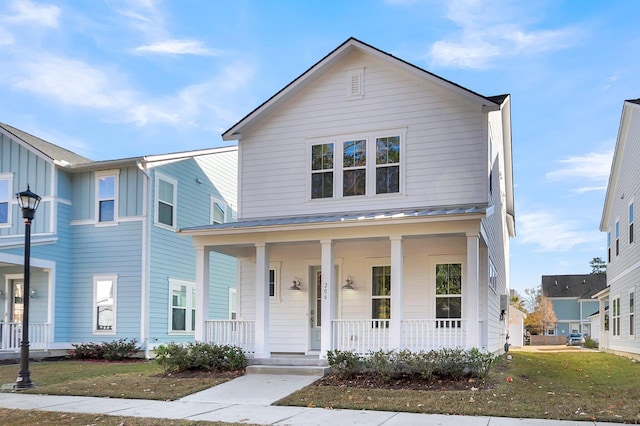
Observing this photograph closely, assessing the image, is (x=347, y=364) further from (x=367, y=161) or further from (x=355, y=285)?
(x=367, y=161)

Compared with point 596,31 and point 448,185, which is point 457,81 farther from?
point 596,31

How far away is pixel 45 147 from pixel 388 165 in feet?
41.1

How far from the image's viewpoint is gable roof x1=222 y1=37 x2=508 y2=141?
14.0m

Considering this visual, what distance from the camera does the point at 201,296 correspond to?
14.0m

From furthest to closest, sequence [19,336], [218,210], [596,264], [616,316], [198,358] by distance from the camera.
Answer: [596,264] < [616,316] < [218,210] < [19,336] < [198,358]

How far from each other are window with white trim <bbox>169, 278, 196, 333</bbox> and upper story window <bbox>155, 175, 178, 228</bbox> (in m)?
1.98

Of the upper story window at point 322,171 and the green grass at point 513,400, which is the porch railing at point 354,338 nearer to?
the green grass at point 513,400

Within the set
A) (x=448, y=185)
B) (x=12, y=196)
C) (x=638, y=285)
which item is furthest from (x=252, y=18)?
(x=638, y=285)

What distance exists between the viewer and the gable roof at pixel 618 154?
18.5 meters

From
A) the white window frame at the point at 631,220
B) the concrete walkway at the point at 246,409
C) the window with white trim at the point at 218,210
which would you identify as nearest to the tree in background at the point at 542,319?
the white window frame at the point at 631,220

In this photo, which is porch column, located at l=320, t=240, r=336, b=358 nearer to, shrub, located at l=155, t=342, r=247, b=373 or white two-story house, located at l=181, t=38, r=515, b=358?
white two-story house, located at l=181, t=38, r=515, b=358

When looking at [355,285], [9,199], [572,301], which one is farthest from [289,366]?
[572,301]

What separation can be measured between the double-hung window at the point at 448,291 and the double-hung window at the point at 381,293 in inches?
47.9

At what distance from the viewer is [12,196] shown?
794 inches
